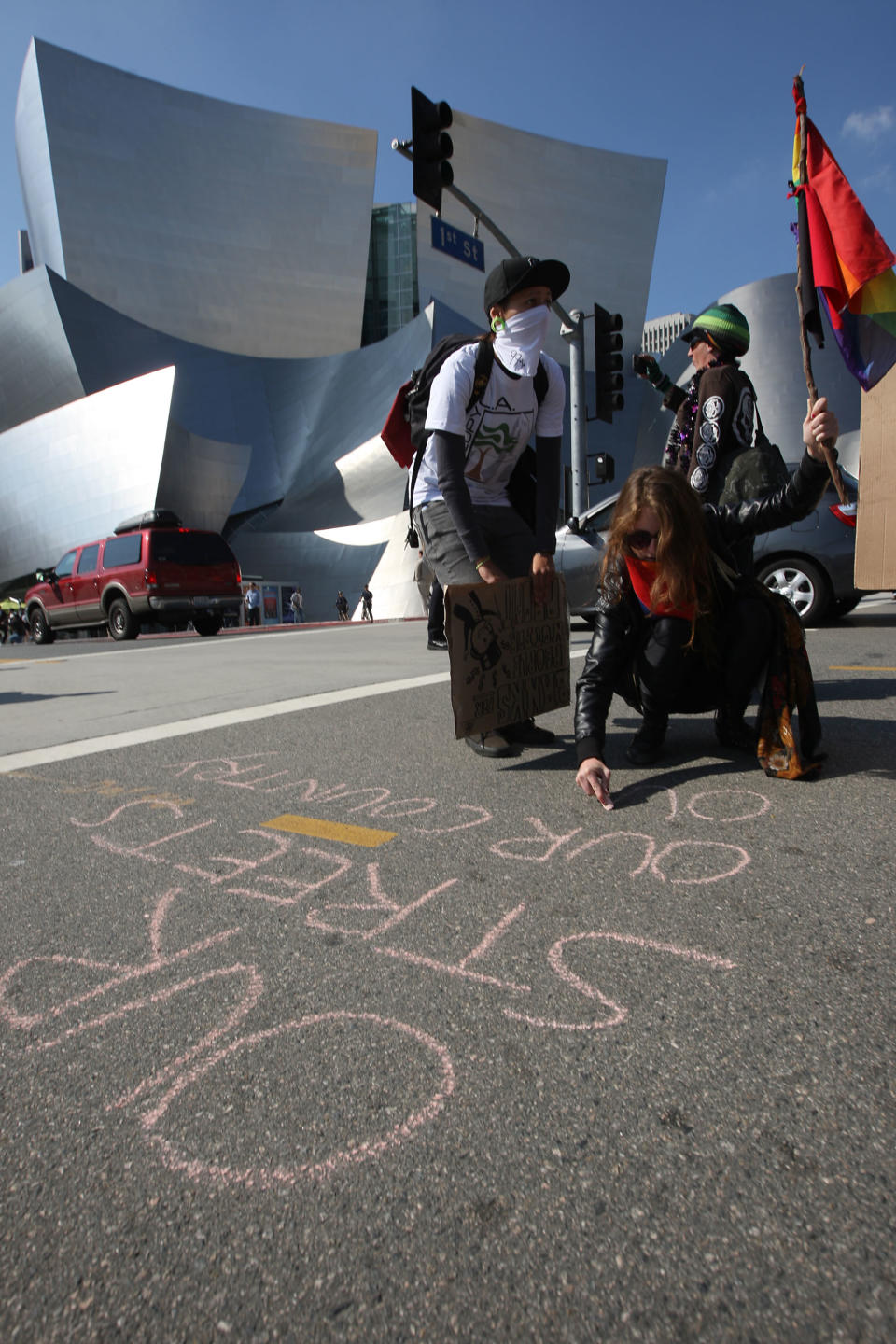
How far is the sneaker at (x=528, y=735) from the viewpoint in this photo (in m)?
3.31

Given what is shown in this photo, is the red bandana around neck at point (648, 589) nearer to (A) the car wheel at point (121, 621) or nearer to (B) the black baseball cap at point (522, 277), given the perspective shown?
(B) the black baseball cap at point (522, 277)

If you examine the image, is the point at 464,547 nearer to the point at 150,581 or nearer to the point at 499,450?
the point at 499,450

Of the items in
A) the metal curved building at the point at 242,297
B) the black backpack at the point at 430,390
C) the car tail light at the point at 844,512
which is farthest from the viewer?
the metal curved building at the point at 242,297

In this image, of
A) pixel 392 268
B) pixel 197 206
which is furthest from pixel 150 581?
pixel 392 268

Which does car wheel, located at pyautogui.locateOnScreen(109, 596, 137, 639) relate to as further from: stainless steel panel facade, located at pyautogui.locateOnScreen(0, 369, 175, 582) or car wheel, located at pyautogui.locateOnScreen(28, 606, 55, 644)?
stainless steel panel facade, located at pyautogui.locateOnScreen(0, 369, 175, 582)

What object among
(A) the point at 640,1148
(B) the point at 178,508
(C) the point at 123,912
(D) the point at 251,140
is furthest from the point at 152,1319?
(D) the point at 251,140

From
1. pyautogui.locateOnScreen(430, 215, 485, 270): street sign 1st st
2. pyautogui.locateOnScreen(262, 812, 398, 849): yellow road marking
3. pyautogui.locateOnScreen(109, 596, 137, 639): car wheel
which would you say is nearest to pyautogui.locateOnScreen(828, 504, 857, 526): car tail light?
pyautogui.locateOnScreen(430, 215, 485, 270): street sign 1st st

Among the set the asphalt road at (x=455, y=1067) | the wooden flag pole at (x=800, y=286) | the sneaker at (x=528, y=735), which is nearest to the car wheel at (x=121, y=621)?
the sneaker at (x=528, y=735)

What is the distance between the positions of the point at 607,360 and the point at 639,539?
1064 cm

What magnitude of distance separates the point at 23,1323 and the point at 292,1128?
35 cm

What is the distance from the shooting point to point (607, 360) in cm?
1230

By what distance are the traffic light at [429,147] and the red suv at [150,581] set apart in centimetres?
638

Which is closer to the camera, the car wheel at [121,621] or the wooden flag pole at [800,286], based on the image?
the wooden flag pole at [800,286]

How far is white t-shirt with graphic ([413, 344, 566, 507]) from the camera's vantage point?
3021 mm
